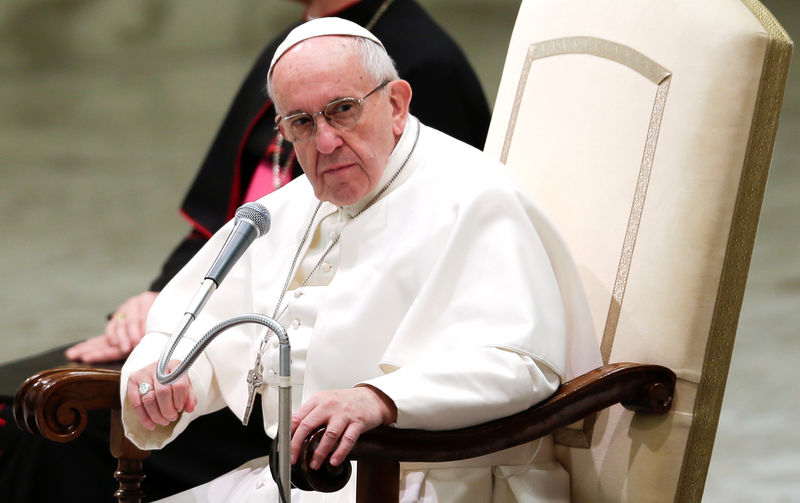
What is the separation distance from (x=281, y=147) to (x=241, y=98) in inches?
14.1

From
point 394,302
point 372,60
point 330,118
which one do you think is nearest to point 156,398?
point 394,302

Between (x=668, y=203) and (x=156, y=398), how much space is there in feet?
3.15

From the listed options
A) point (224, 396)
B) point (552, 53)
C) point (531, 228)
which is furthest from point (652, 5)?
point (224, 396)

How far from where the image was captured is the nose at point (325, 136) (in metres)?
2.01

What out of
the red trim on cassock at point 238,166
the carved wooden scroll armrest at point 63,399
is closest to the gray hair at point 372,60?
the carved wooden scroll armrest at point 63,399

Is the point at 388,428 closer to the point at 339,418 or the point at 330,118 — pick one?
the point at 339,418

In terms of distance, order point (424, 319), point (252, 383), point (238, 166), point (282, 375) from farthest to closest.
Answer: point (238, 166), point (252, 383), point (424, 319), point (282, 375)

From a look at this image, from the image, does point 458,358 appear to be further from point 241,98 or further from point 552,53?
point 241,98

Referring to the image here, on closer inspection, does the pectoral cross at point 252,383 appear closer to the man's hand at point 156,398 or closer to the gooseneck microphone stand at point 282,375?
the man's hand at point 156,398

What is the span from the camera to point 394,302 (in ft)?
6.73

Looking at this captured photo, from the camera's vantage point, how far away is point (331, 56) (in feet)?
6.64

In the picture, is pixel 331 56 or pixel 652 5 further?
pixel 652 5

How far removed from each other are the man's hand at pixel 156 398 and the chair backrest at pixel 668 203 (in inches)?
27.2

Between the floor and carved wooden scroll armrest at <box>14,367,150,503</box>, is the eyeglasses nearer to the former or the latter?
carved wooden scroll armrest at <box>14,367,150,503</box>
